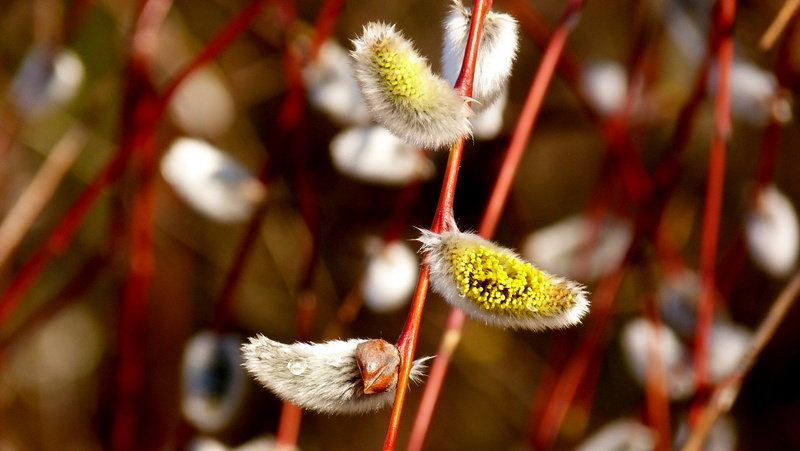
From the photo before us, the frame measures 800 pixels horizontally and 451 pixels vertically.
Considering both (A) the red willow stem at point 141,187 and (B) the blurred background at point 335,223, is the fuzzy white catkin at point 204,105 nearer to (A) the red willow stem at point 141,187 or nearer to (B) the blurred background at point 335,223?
(B) the blurred background at point 335,223

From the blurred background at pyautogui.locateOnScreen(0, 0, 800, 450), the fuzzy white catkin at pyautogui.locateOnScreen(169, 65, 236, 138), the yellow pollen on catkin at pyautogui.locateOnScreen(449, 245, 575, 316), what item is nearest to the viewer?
the yellow pollen on catkin at pyautogui.locateOnScreen(449, 245, 575, 316)

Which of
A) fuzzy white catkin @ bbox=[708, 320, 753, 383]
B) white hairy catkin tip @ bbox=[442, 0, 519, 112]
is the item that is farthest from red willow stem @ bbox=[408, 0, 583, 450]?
fuzzy white catkin @ bbox=[708, 320, 753, 383]

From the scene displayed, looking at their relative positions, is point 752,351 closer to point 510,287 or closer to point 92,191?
point 510,287

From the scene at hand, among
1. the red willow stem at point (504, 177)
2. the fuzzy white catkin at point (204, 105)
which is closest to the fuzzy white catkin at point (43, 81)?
the fuzzy white catkin at point (204, 105)

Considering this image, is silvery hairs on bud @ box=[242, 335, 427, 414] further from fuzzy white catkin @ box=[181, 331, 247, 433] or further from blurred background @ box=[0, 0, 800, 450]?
blurred background @ box=[0, 0, 800, 450]

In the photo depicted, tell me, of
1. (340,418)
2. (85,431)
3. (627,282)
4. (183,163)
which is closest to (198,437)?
(183,163)

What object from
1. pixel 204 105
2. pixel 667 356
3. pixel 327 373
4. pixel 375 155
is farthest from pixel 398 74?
pixel 204 105
